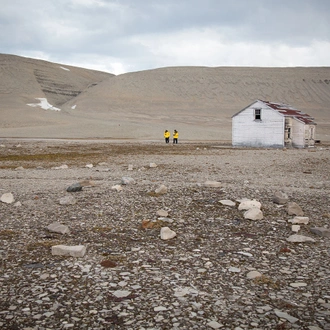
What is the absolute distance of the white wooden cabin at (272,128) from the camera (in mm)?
37188

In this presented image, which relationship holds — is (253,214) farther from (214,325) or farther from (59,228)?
(214,325)

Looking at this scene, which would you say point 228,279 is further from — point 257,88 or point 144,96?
point 257,88

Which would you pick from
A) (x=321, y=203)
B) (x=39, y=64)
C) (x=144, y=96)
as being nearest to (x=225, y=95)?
(x=144, y=96)

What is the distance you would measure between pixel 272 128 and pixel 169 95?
80.4 m

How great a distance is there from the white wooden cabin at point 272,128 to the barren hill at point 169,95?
84.7 feet

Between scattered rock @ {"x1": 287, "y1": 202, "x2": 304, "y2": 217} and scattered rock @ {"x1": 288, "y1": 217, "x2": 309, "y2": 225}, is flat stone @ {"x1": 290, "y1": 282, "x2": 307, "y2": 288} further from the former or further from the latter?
scattered rock @ {"x1": 287, "y1": 202, "x2": 304, "y2": 217}

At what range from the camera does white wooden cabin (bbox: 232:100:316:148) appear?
122 feet

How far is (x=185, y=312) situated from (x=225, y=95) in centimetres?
11655

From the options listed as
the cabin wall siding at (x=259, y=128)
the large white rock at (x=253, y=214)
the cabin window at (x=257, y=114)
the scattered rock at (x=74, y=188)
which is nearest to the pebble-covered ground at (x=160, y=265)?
the large white rock at (x=253, y=214)

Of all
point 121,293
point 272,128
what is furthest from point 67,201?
point 272,128

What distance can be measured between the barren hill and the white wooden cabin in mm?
25822

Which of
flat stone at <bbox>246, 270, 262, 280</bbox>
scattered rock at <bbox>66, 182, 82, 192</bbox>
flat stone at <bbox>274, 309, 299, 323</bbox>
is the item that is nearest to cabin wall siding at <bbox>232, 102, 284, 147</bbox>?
scattered rock at <bbox>66, 182, 82, 192</bbox>

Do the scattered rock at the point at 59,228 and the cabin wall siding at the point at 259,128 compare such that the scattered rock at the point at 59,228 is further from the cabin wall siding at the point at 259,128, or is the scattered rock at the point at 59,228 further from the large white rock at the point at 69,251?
the cabin wall siding at the point at 259,128

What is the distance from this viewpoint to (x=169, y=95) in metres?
115
